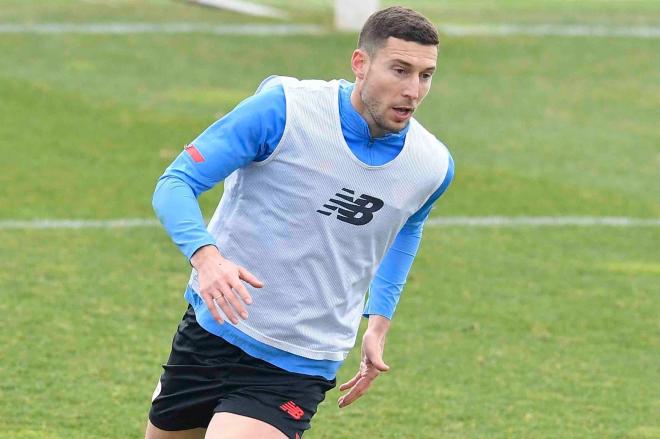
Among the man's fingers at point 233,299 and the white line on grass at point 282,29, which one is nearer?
the man's fingers at point 233,299

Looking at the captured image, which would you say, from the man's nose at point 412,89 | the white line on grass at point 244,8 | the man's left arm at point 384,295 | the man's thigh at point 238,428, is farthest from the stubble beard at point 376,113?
the white line on grass at point 244,8

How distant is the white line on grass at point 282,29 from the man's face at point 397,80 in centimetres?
1234

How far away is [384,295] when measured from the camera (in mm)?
5082

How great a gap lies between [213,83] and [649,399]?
341 inches

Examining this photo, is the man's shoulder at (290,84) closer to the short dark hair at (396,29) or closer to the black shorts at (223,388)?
the short dark hair at (396,29)

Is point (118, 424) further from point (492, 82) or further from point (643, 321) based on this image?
point (492, 82)

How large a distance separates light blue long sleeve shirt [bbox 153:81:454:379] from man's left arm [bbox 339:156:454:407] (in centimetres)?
11

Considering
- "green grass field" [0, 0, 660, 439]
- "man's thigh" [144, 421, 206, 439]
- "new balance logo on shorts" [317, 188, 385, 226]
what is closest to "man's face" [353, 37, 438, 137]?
"new balance logo on shorts" [317, 188, 385, 226]

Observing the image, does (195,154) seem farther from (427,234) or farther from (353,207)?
(427,234)

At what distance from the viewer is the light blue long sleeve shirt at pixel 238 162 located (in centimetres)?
419

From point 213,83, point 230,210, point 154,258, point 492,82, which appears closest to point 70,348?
point 154,258

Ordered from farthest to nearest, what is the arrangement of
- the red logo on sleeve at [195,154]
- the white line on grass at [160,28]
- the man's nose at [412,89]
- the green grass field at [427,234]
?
the white line on grass at [160,28]
the green grass field at [427,234]
the man's nose at [412,89]
the red logo on sleeve at [195,154]

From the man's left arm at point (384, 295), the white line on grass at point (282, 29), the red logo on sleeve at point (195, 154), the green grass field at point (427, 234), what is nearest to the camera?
the red logo on sleeve at point (195, 154)

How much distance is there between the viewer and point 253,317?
4621 mm
